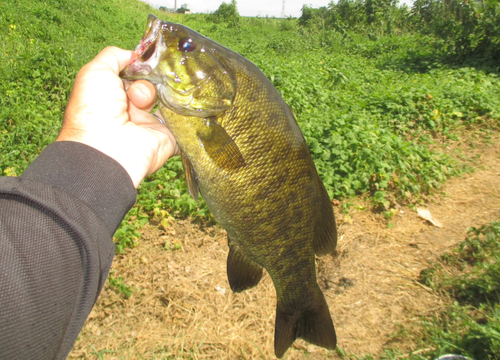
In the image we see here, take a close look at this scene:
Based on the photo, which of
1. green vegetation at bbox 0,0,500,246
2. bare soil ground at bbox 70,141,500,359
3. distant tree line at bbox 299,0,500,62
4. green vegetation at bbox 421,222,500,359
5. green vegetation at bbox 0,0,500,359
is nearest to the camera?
green vegetation at bbox 421,222,500,359

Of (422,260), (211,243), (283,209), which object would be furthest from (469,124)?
(283,209)

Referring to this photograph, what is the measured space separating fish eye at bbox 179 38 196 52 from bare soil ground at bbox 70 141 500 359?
2.22 meters

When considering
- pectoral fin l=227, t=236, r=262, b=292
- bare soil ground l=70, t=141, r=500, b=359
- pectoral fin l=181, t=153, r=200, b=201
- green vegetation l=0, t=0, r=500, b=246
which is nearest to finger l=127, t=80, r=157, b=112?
pectoral fin l=181, t=153, r=200, b=201

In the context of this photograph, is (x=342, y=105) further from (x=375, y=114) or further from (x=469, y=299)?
(x=469, y=299)

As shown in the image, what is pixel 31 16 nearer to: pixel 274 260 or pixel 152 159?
pixel 152 159

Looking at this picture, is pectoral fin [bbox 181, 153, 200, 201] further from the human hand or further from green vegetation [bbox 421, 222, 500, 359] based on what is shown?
green vegetation [bbox 421, 222, 500, 359]

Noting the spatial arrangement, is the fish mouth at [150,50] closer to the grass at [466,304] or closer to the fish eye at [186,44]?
the fish eye at [186,44]

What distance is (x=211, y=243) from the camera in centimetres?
377

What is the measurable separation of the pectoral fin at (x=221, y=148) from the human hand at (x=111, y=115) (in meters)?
0.40

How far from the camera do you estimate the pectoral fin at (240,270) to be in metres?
1.83

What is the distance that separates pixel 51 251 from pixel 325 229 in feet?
4.04

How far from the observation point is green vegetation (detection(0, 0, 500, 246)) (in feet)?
14.6

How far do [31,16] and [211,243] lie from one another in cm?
1124

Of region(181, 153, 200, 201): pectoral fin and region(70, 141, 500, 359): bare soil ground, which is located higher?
region(181, 153, 200, 201): pectoral fin
